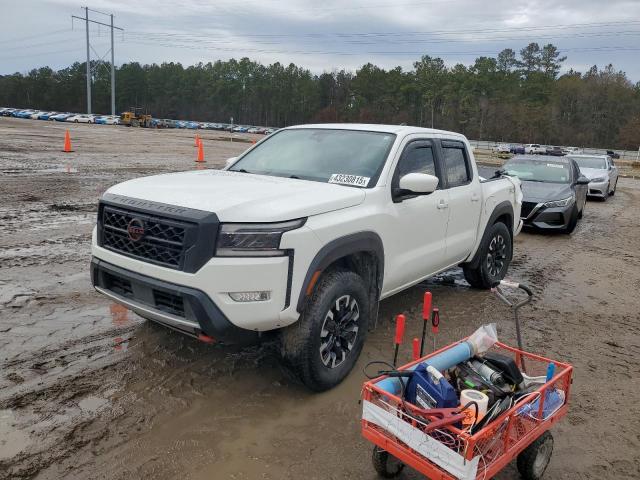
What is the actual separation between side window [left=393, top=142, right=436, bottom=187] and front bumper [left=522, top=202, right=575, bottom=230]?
636cm

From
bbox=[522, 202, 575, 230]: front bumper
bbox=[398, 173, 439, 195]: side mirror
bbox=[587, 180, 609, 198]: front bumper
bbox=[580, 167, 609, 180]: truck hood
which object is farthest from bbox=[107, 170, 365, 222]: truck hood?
bbox=[580, 167, 609, 180]: truck hood

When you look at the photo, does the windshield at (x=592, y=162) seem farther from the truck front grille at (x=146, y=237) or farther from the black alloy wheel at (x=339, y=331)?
the truck front grille at (x=146, y=237)

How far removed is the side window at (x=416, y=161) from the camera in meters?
4.73

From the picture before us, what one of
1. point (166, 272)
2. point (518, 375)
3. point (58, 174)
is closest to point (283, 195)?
point (166, 272)

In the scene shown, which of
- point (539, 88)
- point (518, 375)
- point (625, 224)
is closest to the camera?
point (518, 375)

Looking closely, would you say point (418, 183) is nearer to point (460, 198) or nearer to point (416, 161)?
point (416, 161)

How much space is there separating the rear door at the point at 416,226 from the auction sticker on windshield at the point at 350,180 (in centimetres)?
29

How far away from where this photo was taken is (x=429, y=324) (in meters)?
5.61

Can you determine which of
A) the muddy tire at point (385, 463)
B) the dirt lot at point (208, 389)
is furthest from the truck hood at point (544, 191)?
the muddy tire at point (385, 463)

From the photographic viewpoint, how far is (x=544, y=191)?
11375 millimetres

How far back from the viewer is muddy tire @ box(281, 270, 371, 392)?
3.70 meters

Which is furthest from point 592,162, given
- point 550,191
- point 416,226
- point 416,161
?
point 416,226

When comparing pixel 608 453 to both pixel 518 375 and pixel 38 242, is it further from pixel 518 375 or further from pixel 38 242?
pixel 38 242

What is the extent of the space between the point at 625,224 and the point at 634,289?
6482mm
